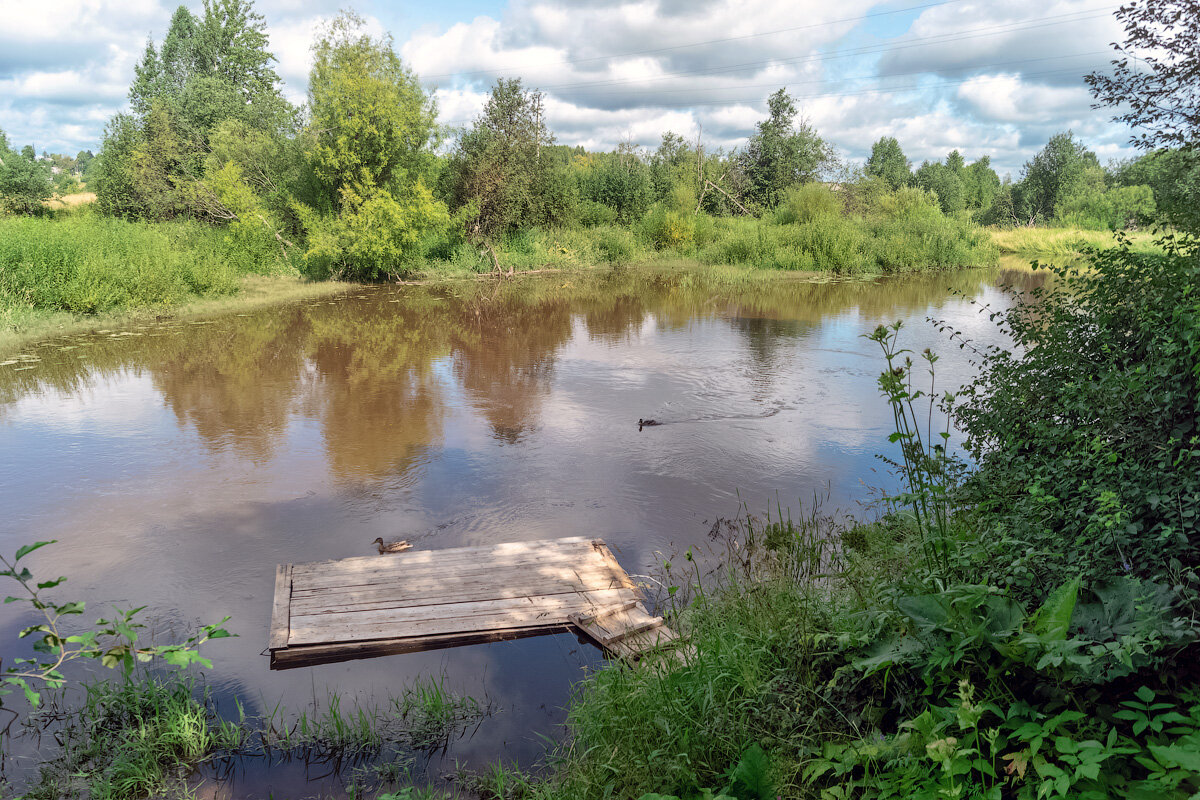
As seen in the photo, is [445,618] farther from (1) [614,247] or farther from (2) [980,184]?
(2) [980,184]

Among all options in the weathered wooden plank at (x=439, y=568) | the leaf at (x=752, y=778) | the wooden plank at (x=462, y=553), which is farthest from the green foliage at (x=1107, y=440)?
the wooden plank at (x=462, y=553)

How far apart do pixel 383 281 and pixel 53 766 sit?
1938cm

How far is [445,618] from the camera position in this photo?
431 centimetres

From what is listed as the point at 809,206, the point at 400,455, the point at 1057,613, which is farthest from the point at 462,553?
the point at 809,206

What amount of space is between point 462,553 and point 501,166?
69.0 ft

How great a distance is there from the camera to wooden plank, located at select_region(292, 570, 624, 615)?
441 centimetres

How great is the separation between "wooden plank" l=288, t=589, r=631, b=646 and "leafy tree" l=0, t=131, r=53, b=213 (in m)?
34.1

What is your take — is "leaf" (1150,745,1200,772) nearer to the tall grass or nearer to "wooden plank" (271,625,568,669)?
"wooden plank" (271,625,568,669)

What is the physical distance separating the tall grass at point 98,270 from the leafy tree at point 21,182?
1765 centimetres

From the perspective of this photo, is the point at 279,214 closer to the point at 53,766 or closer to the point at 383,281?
the point at 383,281

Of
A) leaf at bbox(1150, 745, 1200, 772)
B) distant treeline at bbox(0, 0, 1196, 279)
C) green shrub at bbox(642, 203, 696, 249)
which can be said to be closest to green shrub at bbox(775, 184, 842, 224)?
distant treeline at bbox(0, 0, 1196, 279)

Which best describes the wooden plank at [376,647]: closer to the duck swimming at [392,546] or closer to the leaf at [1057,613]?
the duck swimming at [392,546]

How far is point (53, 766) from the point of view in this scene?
3.22 m

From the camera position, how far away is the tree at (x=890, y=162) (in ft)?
192
